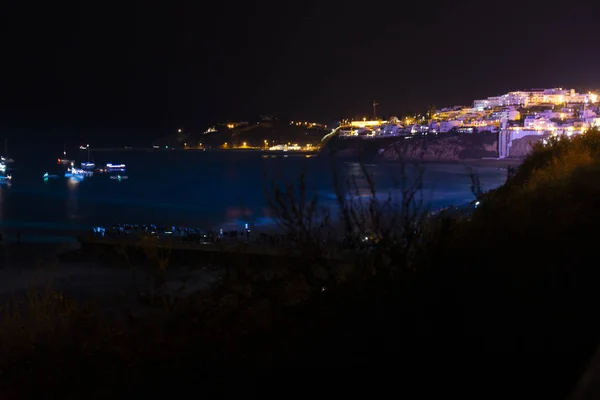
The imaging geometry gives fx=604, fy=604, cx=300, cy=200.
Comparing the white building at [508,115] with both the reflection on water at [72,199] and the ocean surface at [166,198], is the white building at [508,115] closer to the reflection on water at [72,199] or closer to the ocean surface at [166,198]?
the ocean surface at [166,198]

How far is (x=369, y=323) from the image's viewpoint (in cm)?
349

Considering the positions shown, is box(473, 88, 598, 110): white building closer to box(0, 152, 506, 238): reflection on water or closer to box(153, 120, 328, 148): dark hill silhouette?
box(153, 120, 328, 148): dark hill silhouette

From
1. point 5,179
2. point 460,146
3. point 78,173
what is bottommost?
point 5,179

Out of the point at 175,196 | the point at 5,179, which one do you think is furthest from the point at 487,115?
the point at 5,179

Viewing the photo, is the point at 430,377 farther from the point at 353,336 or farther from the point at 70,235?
the point at 70,235

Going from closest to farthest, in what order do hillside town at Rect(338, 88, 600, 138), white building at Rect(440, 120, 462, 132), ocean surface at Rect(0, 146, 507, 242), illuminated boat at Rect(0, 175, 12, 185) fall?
ocean surface at Rect(0, 146, 507, 242), illuminated boat at Rect(0, 175, 12, 185), hillside town at Rect(338, 88, 600, 138), white building at Rect(440, 120, 462, 132)

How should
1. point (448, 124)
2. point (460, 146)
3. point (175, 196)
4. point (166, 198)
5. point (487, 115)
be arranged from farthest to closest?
1. point (487, 115)
2. point (448, 124)
3. point (460, 146)
4. point (175, 196)
5. point (166, 198)

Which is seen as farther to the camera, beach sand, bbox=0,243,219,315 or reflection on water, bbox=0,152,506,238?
reflection on water, bbox=0,152,506,238

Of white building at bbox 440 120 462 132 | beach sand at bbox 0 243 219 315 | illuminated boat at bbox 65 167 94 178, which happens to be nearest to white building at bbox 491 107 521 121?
white building at bbox 440 120 462 132

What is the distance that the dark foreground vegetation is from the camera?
307cm

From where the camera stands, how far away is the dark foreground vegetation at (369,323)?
3068 millimetres

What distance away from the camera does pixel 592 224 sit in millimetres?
4809

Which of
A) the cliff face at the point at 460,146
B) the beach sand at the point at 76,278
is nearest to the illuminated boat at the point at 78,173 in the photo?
the cliff face at the point at 460,146

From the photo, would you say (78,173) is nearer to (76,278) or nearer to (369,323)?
(76,278)
